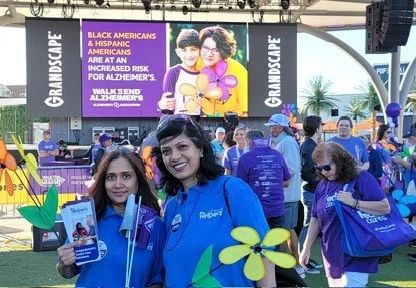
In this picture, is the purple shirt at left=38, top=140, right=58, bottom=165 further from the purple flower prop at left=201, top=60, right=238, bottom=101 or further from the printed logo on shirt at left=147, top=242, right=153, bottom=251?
the printed logo on shirt at left=147, top=242, right=153, bottom=251

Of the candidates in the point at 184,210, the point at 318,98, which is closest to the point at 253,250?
the point at 184,210

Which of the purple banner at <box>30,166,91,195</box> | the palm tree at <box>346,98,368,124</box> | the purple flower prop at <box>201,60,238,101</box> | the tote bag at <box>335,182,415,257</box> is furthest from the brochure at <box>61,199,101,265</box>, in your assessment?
the palm tree at <box>346,98,368,124</box>

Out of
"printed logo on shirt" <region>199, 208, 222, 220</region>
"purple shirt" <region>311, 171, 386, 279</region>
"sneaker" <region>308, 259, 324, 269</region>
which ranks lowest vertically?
"sneaker" <region>308, 259, 324, 269</region>

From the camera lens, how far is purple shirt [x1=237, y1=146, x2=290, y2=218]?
4.88 meters

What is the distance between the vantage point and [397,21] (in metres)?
9.42

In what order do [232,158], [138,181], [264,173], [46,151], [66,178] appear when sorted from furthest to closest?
[46,151]
[66,178]
[232,158]
[264,173]
[138,181]

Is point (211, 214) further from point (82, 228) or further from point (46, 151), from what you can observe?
point (46, 151)

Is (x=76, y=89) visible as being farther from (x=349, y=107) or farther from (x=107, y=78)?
(x=349, y=107)

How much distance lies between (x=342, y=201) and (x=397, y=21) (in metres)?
7.42

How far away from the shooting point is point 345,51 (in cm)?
1853

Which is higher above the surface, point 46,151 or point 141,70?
point 141,70

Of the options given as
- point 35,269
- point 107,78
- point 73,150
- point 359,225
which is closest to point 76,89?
point 107,78

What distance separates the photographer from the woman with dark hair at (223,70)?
14242 mm

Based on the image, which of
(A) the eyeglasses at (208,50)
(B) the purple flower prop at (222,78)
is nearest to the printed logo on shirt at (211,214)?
(B) the purple flower prop at (222,78)
